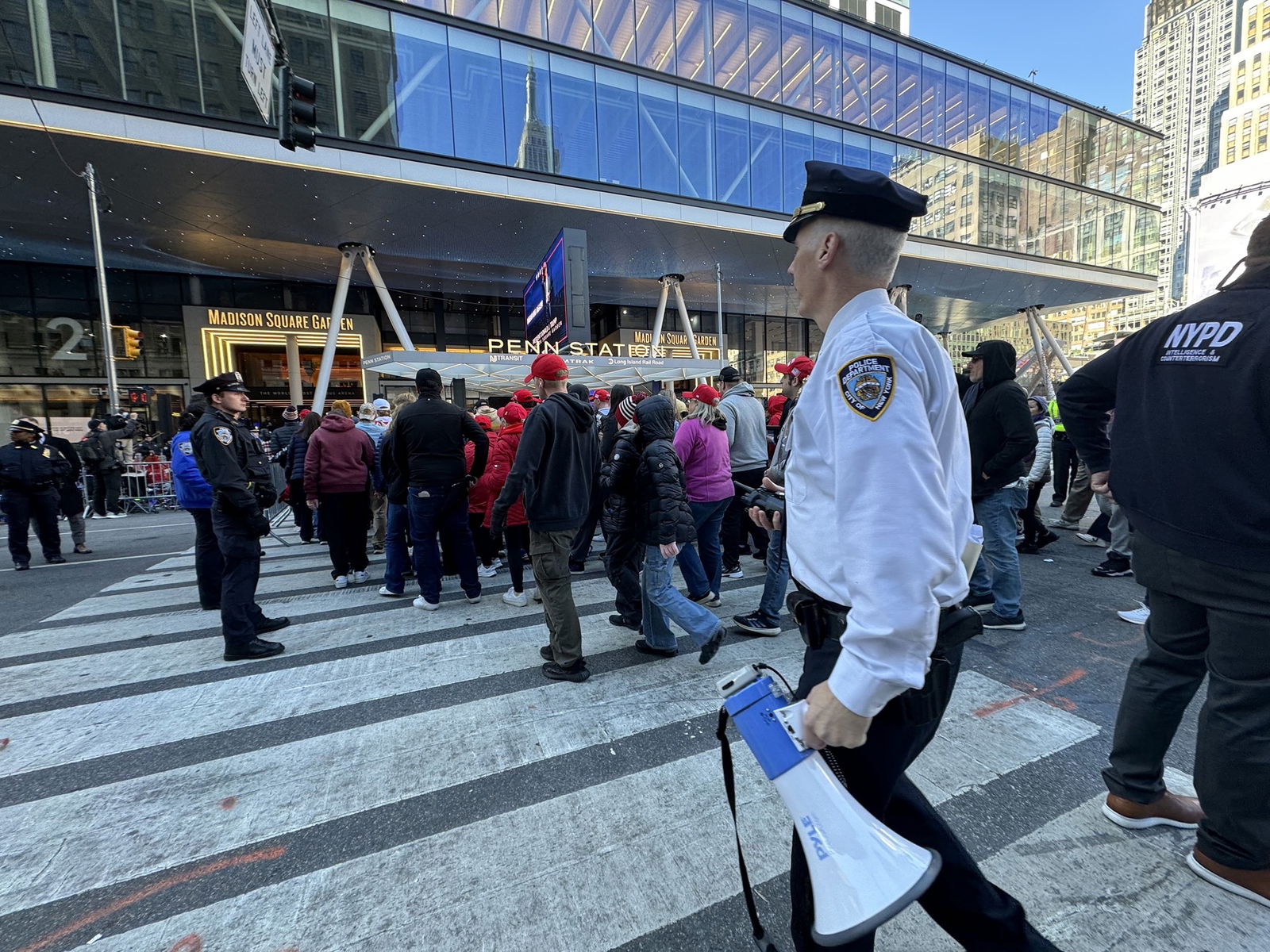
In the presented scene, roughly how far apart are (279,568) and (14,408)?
2591 cm

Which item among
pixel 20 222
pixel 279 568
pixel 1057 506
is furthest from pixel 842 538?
pixel 20 222

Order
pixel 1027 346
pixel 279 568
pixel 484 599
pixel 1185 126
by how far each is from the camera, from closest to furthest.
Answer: pixel 484 599 < pixel 279 568 < pixel 1027 346 < pixel 1185 126

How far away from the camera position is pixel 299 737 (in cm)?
311

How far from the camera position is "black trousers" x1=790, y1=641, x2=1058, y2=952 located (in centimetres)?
125

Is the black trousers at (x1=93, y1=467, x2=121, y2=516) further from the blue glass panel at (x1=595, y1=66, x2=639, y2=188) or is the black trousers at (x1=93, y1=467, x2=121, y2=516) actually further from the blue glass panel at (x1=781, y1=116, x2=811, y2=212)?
the blue glass panel at (x1=781, y1=116, x2=811, y2=212)

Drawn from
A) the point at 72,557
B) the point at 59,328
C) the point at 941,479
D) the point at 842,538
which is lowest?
the point at 72,557

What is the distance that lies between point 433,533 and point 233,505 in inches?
60.7

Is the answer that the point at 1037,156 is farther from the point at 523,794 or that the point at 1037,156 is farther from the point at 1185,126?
the point at 1185,126

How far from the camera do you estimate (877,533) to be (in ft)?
3.51

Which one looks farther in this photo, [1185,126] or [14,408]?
[1185,126]

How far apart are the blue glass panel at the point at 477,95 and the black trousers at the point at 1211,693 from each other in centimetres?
2059

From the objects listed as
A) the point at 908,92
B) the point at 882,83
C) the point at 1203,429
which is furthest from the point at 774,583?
the point at 908,92

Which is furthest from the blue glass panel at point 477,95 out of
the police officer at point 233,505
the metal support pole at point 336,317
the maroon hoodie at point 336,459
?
the police officer at point 233,505

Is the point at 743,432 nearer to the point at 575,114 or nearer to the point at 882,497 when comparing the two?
the point at 882,497
